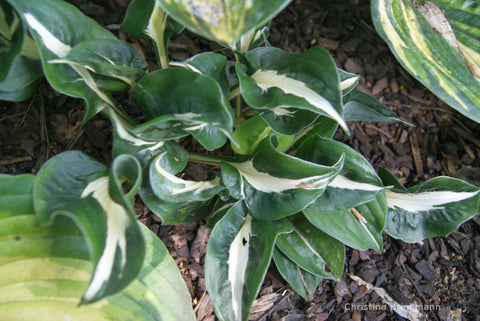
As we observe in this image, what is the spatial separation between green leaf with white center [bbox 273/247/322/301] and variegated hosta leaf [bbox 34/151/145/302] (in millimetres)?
497

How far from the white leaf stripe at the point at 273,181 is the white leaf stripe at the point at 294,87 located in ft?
0.48

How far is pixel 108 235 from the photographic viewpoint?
69 centimetres

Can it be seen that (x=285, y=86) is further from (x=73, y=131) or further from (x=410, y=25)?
(x=73, y=131)

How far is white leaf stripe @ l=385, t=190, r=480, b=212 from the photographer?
41.6 inches

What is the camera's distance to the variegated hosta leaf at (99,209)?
653 mm

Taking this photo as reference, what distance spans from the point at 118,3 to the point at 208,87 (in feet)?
2.63

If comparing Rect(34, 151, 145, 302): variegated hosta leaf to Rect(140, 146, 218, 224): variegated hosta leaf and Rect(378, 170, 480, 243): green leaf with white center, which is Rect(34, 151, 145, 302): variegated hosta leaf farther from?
Rect(378, 170, 480, 243): green leaf with white center

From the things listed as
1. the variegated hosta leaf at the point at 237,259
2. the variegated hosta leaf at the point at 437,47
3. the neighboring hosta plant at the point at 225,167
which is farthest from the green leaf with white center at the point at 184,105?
the variegated hosta leaf at the point at 437,47

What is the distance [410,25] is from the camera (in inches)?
42.7

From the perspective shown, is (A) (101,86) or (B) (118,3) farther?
(B) (118,3)

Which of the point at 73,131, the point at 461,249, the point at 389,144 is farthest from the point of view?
the point at 389,144

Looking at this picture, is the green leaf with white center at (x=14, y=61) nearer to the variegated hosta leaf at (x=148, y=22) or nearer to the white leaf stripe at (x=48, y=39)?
the white leaf stripe at (x=48, y=39)

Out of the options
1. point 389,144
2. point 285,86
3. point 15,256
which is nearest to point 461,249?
point 389,144

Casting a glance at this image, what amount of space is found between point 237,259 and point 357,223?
352mm
